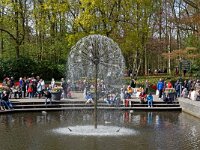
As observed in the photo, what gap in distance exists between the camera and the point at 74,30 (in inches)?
1857

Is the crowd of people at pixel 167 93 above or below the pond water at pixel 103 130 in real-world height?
above

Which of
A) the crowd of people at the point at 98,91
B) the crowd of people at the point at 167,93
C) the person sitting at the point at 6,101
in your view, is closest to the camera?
the person sitting at the point at 6,101

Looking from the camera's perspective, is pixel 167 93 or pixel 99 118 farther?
pixel 167 93

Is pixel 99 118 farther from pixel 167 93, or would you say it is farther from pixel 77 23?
pixel 77 23

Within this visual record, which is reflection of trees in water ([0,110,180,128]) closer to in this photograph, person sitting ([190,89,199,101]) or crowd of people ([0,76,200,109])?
crowd of people ([0,76,200,109])

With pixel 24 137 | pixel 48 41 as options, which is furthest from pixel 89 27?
pixel 24 137

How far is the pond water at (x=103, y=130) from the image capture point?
53.8 ft

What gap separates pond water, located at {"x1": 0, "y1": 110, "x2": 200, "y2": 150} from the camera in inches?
645

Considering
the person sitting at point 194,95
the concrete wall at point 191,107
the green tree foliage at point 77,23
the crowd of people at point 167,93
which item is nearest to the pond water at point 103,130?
the concrete wall at point 191,107

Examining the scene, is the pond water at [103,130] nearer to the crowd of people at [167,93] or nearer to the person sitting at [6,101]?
the person sitting at [6,101]

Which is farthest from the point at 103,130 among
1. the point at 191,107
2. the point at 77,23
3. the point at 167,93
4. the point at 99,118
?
the point at 77,23

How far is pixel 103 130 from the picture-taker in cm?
1992

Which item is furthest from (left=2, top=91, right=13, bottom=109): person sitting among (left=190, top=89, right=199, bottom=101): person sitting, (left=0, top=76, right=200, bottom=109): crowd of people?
(left=190, top=89, right=199, bottom=101): person sitting

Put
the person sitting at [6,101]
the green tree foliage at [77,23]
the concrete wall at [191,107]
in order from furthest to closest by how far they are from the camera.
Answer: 1. the green tree foliage at [77,23]
2. the person sitting at [6,101]
3. the concrete wall at [191,107]
